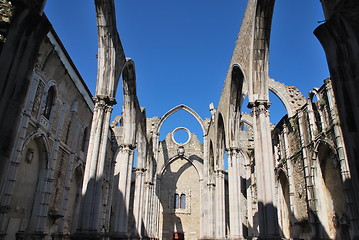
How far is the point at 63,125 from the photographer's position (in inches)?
547

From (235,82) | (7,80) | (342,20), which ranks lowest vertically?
(7,80)

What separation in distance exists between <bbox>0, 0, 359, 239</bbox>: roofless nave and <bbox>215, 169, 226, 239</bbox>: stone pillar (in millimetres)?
77

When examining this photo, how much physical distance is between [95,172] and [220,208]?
11175 mm

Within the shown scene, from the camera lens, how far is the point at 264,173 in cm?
887

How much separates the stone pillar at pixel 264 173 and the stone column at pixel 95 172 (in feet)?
16.3

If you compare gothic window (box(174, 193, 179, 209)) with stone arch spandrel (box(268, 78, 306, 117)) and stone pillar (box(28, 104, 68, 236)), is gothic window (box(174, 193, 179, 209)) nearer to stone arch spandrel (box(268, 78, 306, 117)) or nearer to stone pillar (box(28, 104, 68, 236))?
stone arch spandrel (box(268, 78, 306, 117))

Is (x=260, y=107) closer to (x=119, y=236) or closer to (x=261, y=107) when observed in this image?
(x=261, y=107)

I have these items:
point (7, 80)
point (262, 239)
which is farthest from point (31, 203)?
point (7, 80)

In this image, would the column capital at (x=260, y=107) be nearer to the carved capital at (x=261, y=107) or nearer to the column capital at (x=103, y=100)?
the carved capital at (x=261, y=107)

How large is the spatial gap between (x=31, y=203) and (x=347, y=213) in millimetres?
13264

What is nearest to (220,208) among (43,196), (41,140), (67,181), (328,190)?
(328,190)

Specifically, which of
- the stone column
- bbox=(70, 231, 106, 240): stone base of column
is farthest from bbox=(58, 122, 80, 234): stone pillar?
bbox=(70, 231, 106, 240): stone base of column

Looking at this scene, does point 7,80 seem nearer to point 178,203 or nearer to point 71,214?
point 71,214

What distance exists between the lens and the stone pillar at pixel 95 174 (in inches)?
338
